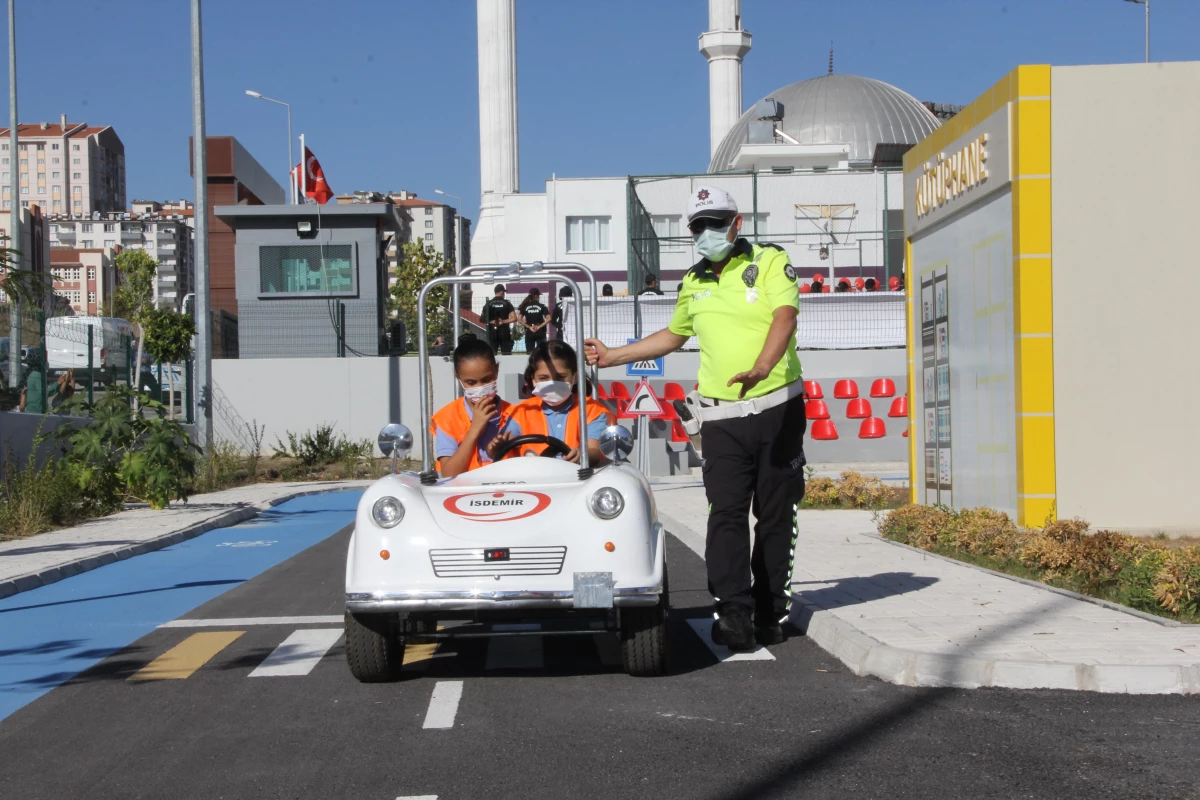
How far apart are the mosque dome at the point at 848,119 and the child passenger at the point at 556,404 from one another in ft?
194

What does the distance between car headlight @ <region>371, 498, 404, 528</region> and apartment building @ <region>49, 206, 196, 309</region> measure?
181015 millimetres

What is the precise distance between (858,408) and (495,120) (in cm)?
3999

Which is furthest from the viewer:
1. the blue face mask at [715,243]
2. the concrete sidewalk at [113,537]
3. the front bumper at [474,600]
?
the concrete sidewalk at [113,537]

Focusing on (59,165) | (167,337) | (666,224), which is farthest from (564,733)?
(59,165)

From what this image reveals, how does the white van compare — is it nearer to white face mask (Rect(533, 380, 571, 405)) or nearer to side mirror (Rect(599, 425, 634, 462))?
white face mask (Rect(533, 380, 571, 405))

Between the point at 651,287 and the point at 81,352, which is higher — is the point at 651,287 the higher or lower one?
the higher one

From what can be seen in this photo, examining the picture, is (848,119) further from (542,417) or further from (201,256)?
(542,417)

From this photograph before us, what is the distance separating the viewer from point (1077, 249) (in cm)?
1185

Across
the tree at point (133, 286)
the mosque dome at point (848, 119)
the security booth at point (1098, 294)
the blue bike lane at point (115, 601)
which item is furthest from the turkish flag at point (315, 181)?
the tree at point (133, 286)

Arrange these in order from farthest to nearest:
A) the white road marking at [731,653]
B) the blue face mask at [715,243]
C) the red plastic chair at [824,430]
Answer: the red plastic chair at [824,430] < the blue face mask at [715,243] < the white road marking at [731,653]

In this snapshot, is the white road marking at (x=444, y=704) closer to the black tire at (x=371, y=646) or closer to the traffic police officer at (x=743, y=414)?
the black tire at (x=371, y=646)

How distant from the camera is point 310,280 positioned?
1380 inches

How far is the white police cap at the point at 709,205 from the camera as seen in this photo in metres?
7.01

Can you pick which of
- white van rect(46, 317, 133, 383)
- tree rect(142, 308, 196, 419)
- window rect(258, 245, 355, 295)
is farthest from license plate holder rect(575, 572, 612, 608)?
tree rect(142, 308, 196, 419)
